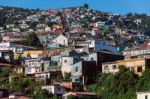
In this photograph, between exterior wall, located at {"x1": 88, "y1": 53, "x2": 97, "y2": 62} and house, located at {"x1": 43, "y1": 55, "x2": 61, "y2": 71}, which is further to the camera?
house, located at {"x1": 43, "y1": 55, "x2": 61, "y2": 71}

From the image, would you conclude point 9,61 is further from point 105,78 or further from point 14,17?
point 14,17

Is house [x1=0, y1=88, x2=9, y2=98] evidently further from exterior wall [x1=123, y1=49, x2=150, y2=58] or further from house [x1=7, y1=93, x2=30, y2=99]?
exterior wall [x1=123, y1=49, x2=150, y2=58]

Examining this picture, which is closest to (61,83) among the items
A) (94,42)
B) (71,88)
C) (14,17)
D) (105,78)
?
(71,88)

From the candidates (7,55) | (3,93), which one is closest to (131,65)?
(3,93)

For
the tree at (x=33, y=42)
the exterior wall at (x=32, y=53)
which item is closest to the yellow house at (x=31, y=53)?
the exterior wall at (x=32, y=53)

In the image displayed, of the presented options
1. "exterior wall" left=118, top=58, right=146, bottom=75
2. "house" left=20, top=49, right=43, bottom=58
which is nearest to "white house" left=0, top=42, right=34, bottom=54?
"house" left=20, top=49, right=43, bottom=58

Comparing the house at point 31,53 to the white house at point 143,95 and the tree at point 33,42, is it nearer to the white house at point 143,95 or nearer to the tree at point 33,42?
the tree at point 33,42
